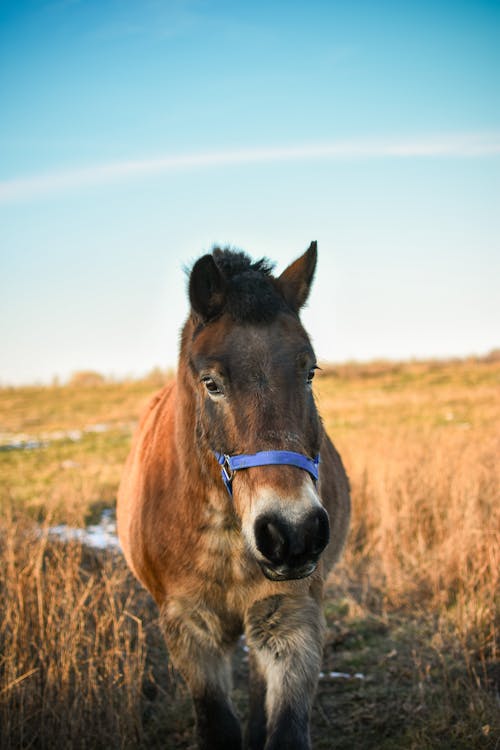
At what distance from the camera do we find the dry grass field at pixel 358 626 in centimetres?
395

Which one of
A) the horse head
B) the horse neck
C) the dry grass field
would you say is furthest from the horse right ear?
the dry grass field

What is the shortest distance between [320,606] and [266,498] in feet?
3.93

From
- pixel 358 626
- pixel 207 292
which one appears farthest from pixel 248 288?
pixel 358 626

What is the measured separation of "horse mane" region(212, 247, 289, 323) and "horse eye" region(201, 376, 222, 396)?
304 millimetres

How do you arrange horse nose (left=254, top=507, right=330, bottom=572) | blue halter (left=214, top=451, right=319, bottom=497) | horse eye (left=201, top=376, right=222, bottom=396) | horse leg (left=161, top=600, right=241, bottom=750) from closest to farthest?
horse nose (left=254, top=507, right=330, bottom=572) < blue halter (left=214, top=451, right=319, bottom=497) < horse eye (left=201, top=376, right=222, bottom=396) < horse leg (left=161, top=600, right=241, bottom=750)

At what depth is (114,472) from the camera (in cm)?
1309

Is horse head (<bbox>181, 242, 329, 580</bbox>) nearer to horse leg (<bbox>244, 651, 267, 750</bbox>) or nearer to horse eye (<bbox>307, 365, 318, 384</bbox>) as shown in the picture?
horse eye (<bbox>307, 365, 318, 384</bbox>)

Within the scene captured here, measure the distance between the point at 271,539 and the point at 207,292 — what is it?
48.2 inches

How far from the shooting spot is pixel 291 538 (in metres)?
2.29

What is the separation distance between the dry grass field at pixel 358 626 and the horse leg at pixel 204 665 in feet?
3.32

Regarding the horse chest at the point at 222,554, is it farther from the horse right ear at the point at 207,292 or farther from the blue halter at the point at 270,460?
the horse right ear at the point at 207,292

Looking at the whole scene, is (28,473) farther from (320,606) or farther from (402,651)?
(320,606)

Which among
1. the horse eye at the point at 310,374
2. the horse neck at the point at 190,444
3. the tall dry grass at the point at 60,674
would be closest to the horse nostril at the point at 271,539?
the horse neck at the point at 190,444

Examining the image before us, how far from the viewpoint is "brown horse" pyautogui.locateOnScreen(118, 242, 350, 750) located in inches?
96.8
